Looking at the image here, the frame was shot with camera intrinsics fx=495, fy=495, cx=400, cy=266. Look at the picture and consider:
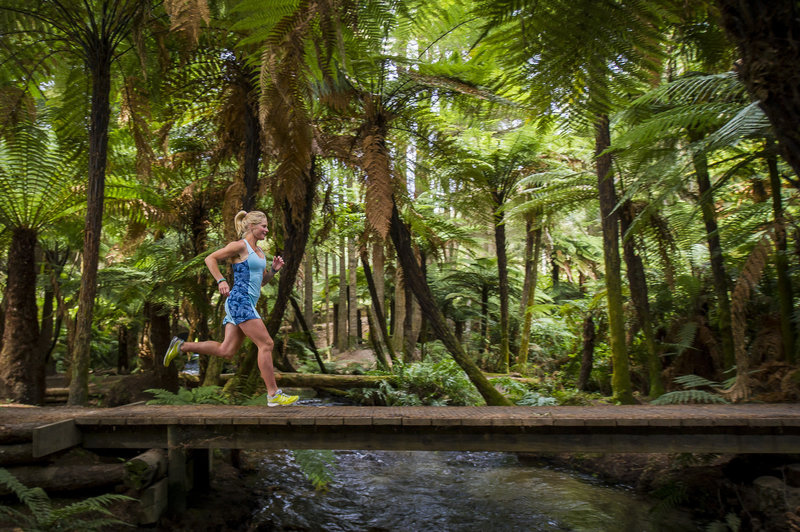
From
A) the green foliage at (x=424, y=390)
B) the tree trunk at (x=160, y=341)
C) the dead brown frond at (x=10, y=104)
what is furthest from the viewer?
the green foliage at (x=424, y=390)

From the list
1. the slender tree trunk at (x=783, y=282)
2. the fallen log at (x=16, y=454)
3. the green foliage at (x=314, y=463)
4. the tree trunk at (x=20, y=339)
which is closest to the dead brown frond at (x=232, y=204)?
the green foliage at (x=314, y=463)

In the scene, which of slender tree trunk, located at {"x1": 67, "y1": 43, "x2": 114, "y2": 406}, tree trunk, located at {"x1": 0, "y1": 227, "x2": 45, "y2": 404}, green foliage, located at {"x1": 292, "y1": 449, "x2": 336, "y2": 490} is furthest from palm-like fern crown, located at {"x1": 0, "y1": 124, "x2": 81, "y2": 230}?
green foliage, located at {"x1": 292, "y1": 449, "x2": 336, "y2": 490}

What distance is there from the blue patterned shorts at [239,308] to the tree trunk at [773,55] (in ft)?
12.1

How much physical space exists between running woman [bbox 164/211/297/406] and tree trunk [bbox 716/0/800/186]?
359cm

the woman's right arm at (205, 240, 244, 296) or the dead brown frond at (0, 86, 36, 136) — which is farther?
the dead brown frond at (0, 86, 36, 136)

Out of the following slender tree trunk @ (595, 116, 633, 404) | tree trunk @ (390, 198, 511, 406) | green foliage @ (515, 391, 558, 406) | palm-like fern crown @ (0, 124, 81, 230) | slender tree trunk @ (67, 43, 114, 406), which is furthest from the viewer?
green foliage @ (515, 391, 558, 406)

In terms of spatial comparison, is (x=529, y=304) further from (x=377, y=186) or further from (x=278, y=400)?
(x=278, y=400)

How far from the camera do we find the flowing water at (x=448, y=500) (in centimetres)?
438

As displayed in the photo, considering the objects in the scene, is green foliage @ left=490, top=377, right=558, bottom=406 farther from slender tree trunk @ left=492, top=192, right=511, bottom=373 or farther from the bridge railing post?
the bridge railing post

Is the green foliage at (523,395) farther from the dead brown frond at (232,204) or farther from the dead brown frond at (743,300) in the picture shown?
the dead brown frond at (232,204)

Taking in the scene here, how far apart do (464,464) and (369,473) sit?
1.28 m

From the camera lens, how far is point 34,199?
665cm

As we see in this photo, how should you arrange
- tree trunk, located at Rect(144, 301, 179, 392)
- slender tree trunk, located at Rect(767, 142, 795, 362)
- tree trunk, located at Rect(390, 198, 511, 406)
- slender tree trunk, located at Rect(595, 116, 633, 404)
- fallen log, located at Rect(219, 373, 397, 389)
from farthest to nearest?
1. fallen log, located at Rect(219, 373, 397, 389)
2. tree trunk, located at Rect(144, 301, 179, 392)
3. tree trunk, located at Rect(390, 198, 511, 406)
4. slender tree trunk, located at Rect(595, 116, 633, 404)
5. slender tree trunk, located at Rect(767, 142, 795, 362)

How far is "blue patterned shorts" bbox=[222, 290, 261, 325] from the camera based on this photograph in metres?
4.23
